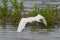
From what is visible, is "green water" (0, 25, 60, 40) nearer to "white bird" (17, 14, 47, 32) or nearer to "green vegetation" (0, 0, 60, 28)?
"white bird" (17, 14, 47, 32)

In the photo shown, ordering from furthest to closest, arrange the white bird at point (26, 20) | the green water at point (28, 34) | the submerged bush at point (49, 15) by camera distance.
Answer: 1. the submerged bush at point (49, 15)
2. the white bird at point (26, 20)
3. the green water at point (28, 34)

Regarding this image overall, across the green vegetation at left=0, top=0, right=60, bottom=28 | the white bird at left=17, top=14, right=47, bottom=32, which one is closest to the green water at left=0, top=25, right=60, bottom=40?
the white bird at left=17, top=14, right=47, bottom=32

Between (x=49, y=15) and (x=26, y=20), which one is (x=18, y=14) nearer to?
(x=26, y=20)

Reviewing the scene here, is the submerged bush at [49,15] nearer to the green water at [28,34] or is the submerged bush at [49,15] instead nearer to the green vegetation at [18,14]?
the green vegetation at [18,14]

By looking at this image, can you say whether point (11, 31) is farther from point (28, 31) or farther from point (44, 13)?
point (44, 13)

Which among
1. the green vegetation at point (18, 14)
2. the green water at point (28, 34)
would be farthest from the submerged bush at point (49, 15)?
the green water at point (28, 34)

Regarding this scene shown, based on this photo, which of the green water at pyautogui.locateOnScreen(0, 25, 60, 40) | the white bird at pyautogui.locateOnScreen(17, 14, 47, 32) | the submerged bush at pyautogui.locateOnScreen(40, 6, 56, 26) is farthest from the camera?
the submerged bush at pyautogui.locateOnScreen(40, 6, 56, 26)

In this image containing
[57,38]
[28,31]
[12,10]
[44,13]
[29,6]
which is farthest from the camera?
[29,6]

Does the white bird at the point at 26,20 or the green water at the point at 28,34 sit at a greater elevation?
the white bird at the point at 26,20

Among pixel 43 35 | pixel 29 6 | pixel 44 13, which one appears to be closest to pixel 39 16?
pixel 44 13

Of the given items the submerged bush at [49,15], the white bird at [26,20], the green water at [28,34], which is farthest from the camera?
the submerged bush at [49,15]

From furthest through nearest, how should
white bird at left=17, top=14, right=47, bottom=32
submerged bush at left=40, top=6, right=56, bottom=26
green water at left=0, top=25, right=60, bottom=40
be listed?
submerged bush at left=40, top=6, right=56, bottom=26
white bird at left=17, top=14, right=47, bottom=32
green water at left=0, top=25, right=60, bottom=40

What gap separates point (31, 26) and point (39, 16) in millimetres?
159

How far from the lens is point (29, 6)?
14.2 feet
